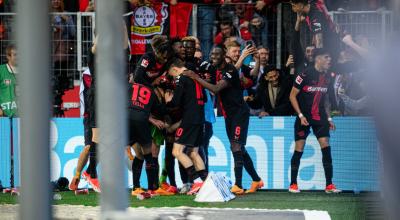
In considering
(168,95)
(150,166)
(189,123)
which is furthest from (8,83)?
(189,123)

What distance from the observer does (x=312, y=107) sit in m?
13.9

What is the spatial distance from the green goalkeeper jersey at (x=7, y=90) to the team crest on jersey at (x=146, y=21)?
9.25 feet

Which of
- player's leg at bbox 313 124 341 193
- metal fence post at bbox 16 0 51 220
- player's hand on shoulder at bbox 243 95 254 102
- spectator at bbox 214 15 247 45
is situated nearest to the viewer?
metal fence post at bbox 16 0 51 220

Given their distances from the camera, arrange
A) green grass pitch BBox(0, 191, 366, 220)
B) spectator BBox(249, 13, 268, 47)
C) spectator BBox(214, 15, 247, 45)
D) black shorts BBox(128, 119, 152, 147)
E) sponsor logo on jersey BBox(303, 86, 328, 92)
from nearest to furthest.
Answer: green grass pitch BBox(0, 191, 366, 220) → black shorts BBox(128, 119, 152, 147) → sponsor logo on jersey BBox(303, 86, 328, 92) → spectator BBox(214, 15, 247, 45) → spectator BBox(249, 13, 268, 47)

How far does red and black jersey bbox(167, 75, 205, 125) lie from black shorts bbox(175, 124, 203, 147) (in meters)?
0.07

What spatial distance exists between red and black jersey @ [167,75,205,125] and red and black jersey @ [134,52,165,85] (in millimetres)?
368

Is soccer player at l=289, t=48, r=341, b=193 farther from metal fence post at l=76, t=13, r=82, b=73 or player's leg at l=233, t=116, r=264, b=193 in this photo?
metal fence post at l=76, t=13, r=82, b=73

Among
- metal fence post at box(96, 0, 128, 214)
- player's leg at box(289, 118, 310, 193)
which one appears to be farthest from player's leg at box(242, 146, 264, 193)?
metal fence post at box(96, 0, 128, 214)

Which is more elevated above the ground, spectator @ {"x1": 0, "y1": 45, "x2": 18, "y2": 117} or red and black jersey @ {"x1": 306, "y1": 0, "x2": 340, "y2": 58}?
red and black jersey @ {"x1": 306, "y1": 0, "x2": 340, "y2": 58}

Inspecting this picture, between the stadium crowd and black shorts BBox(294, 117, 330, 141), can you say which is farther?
black shorts BBox(294, 117, 330, 141)

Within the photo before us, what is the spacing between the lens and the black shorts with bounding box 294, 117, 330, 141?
542 inches

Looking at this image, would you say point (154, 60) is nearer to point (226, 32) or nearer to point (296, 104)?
point (296, 104)

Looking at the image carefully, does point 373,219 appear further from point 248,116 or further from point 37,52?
point 248,116

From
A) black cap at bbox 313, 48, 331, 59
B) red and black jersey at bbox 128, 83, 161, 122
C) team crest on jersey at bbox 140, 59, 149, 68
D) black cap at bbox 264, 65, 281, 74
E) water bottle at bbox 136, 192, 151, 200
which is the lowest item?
water bottle at bbox 136, 192, 151, 200
